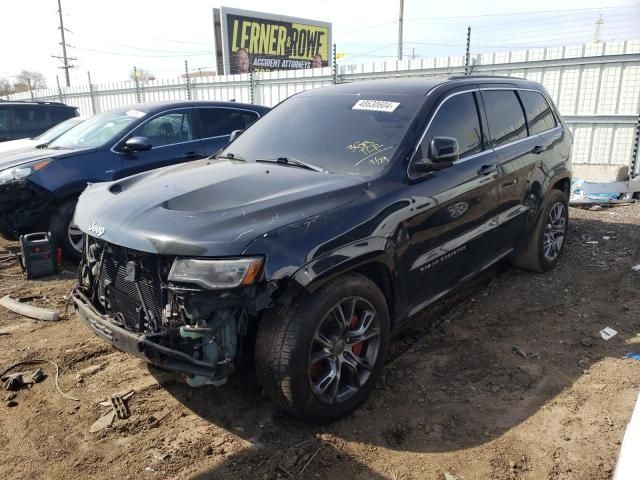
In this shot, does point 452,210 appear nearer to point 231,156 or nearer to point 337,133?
point 337,133

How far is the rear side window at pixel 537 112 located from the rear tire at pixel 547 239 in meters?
0.67

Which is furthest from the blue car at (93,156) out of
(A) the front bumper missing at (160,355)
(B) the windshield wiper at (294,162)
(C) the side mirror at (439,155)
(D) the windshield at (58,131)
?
(C) the side mirror at (439,155)

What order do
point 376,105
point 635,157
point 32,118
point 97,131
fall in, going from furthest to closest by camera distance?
1. point 32,118
2. point 635,157
3. point 97,131
4. point 376,105

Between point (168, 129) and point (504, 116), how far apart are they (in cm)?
403

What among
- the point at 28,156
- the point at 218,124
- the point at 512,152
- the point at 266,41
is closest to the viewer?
the point at 512,152

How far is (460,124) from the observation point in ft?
12.4

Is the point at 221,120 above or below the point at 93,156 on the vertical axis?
above

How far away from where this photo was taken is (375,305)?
2908 mm

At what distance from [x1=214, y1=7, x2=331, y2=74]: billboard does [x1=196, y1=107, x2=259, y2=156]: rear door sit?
21.4 meters

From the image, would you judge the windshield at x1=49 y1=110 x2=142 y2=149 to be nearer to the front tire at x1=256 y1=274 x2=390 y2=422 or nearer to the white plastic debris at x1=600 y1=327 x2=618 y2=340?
the front tire at x1=256 y1=274 x2=390 y2=422

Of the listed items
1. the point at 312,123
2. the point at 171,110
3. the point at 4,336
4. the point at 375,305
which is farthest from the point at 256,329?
the point at 171,110

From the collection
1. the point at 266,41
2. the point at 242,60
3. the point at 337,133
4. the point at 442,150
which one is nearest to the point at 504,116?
the point at 442,150

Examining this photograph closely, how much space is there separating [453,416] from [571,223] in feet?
16.8

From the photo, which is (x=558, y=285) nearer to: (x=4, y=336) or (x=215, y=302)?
(x=215, y=302)
